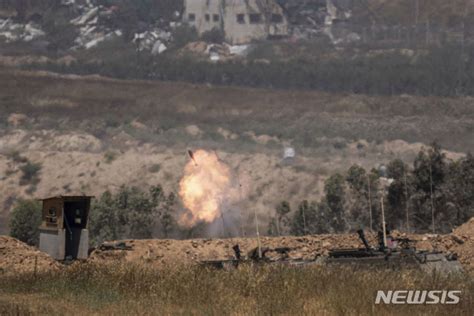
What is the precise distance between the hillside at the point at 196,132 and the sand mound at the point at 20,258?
1286 inches

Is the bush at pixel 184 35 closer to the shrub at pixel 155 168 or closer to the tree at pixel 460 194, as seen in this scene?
the shrub at pixel 155 168

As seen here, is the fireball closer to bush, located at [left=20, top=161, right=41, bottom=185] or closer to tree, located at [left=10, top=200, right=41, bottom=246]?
tree, located at [left=10, top=200, right=41, bottom=246]

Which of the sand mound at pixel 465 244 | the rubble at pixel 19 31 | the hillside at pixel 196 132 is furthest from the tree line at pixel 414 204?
the rubble at pixel 19 31

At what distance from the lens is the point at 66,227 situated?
132ft

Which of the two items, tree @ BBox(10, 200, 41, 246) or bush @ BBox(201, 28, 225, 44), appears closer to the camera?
tree @ BBox(10, 200, 41, 246)

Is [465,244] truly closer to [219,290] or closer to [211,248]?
[211,248]

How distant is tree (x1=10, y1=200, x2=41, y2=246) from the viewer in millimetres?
60469

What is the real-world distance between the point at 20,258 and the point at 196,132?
5749 cm

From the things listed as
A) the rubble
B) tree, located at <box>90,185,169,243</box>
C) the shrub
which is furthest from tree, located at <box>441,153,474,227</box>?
the rubble

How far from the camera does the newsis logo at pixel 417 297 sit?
26047mm

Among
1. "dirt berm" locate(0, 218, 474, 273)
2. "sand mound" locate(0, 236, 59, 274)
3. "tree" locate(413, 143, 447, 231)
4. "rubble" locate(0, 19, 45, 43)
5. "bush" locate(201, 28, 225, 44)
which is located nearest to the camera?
"sand mound" locate(0, 236, 59, 274)

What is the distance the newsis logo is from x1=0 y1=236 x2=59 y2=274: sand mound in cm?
1331

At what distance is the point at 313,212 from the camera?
212ft

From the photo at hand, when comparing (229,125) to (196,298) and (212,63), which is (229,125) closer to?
(212,63)
